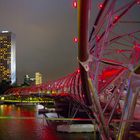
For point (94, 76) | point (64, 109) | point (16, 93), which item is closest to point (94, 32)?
point (94, 76)

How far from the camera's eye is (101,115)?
39.9 ft

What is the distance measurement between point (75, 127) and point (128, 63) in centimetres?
2041

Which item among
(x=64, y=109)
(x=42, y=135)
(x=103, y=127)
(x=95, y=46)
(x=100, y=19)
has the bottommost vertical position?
(x=64, y=109)

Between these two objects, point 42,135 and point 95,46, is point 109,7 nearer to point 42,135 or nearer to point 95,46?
point 95,46

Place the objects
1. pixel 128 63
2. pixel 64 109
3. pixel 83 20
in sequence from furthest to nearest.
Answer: pixel 64 109, pixel 128 63, pixel 83 20

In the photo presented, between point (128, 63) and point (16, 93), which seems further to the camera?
point (16, 93)

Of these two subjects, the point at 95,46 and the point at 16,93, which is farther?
the point at 16,93

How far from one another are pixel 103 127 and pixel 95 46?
11.0ft

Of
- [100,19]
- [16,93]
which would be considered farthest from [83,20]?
[16,93]

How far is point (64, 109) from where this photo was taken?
5181 centimetres

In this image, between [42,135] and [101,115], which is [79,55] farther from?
[42,135]

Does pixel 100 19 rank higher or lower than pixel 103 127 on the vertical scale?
higher

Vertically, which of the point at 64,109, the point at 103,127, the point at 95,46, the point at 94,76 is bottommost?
the point at 64,109

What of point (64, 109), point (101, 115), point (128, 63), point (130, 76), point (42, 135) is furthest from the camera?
point (64, 109)
